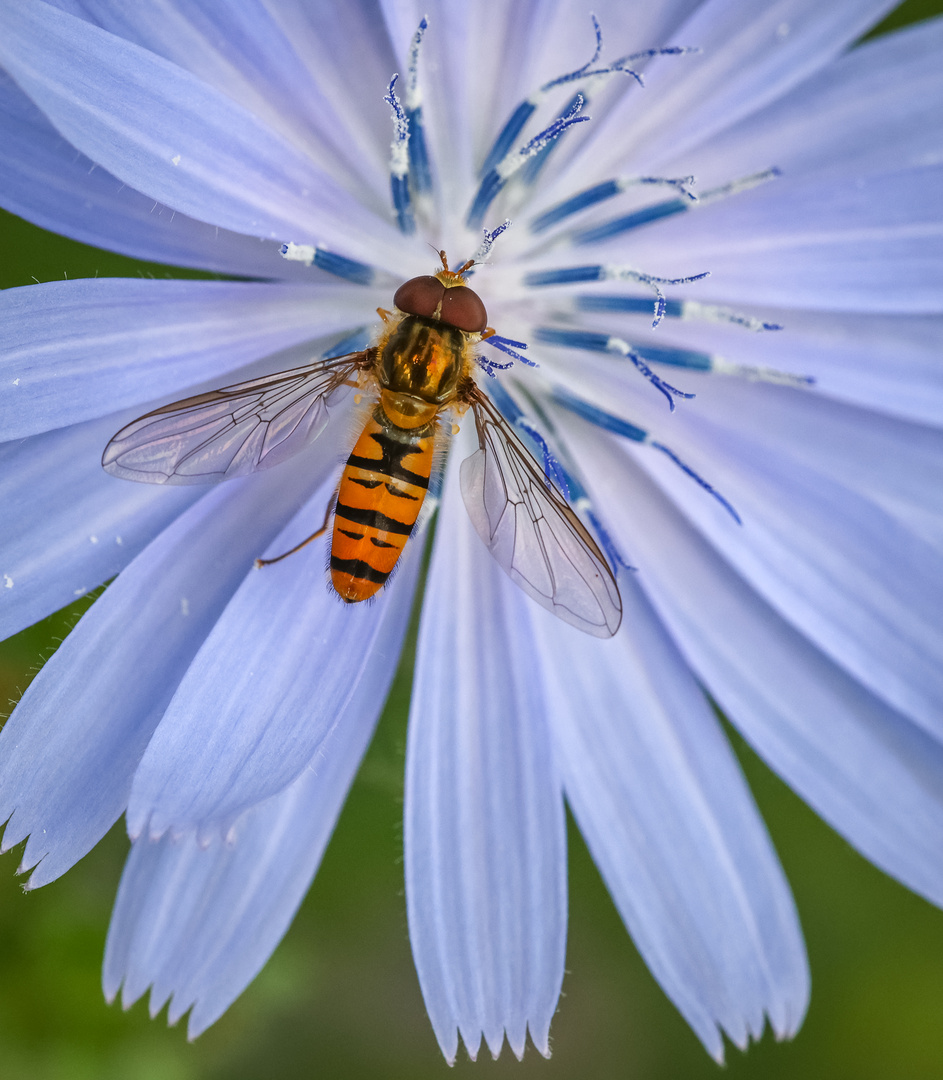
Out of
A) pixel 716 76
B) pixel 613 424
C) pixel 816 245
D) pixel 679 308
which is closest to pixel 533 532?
pixel 613 424

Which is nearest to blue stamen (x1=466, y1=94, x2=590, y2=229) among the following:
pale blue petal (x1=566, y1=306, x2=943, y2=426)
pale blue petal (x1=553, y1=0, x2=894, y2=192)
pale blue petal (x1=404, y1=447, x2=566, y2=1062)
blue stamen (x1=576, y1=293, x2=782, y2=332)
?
pale blue petal (x1=553, y1=0, x2=894, y2=192)

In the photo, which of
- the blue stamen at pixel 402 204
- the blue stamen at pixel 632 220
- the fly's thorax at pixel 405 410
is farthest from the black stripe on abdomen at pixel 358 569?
the blue stamen at pixel 632 220

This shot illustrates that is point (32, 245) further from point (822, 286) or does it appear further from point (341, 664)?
point (822, 286)

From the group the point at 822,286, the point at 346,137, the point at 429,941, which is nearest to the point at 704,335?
the point at 822,286

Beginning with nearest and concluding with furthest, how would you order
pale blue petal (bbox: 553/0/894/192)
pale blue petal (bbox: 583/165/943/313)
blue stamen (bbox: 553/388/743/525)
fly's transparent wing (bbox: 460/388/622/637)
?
fly's transparent wing (bbox: 460/388/622/637) < pale blue petal (bbox: 553/0/894/192) < pale blue petal (bbox: 583/165/943/313) < blue stamen (bbox: 553/388/743/525)

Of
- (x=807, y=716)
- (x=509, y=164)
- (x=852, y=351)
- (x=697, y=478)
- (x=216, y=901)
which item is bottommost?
(x=216, y=901)

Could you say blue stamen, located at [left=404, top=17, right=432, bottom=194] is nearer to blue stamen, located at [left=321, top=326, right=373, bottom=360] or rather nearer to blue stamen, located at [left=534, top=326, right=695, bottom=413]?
blue stamen, located at [left=321, top=326, right=373, bottom=360]

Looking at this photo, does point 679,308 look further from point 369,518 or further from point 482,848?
point 482,848
